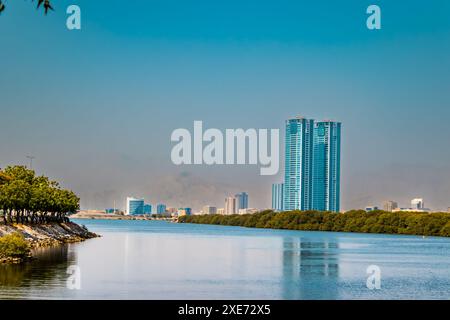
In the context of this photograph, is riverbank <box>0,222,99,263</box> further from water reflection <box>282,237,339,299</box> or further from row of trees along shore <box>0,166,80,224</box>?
water reflection <box>282,237,339,299</box>

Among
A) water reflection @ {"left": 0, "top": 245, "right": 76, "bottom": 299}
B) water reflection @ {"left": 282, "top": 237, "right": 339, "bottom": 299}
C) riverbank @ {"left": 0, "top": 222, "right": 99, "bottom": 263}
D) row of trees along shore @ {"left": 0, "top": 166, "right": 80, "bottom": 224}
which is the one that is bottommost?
water reflection @ {"left": 282, "top": 237, "right": 339, "bottom": 299}

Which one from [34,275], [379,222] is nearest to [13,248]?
[34,275]

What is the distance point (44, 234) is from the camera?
8831cm

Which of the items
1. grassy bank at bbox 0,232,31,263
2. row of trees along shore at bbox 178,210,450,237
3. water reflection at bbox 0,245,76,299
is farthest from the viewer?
row of trees along shore at bbox 178,210,450,237

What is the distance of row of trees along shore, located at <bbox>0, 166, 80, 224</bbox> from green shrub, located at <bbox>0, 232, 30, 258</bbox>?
72.9ft

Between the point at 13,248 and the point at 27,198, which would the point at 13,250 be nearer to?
the point at 13,248

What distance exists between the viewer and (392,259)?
75.3 meters

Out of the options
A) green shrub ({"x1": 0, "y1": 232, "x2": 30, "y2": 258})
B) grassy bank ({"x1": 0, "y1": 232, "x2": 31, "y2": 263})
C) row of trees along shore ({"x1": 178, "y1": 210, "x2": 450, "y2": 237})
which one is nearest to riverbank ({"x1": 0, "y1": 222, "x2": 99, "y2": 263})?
grassy bank ({"x1": 0, "y1": 232, "x2": 31, "y2": 263})

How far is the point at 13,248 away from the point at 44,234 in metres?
32.7

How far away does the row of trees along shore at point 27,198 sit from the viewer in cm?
8056

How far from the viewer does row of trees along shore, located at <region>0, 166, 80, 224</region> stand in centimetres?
8056
